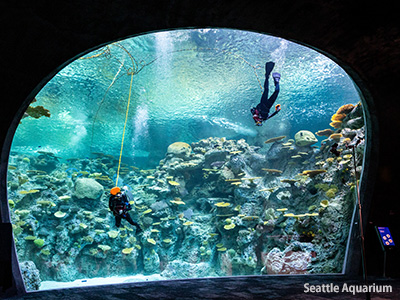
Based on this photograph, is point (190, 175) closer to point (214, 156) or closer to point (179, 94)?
point (214, 156)

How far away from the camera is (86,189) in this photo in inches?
458

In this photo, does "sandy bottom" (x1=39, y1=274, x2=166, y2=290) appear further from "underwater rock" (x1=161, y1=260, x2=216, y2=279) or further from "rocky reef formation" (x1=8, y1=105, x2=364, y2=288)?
"underwater rock" (x1=161, y1=260, x2=216, y2=279)

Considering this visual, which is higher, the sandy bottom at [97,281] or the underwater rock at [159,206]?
the underwater rock at [159,206]

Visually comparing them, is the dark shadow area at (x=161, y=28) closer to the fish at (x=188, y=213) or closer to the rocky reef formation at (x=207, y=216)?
the rocky reef formation at (x=207, y=216)

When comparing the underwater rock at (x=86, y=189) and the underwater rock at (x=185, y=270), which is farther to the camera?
the underwater rock at (x=86, y=189)

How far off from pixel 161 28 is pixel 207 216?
36.9ft

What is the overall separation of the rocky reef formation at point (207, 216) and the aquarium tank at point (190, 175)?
0.17ft

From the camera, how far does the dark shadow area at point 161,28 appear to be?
2385mm

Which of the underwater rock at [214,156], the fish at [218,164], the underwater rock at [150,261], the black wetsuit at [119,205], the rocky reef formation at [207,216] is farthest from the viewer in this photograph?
the underwater rock at [214,156]

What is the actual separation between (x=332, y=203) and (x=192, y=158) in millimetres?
8605

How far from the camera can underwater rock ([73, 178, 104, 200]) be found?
37.9 ft

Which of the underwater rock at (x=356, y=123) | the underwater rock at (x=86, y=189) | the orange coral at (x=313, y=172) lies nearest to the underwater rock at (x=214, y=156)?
the orange coral at (x=313, y=172)

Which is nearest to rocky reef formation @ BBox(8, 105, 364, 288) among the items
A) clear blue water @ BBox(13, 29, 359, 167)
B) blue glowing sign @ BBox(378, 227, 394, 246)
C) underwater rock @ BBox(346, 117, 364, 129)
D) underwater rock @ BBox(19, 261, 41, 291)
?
underwater rock @ BBox(346, 117, 364, 129)

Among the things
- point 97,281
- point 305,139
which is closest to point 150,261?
point 97,281
